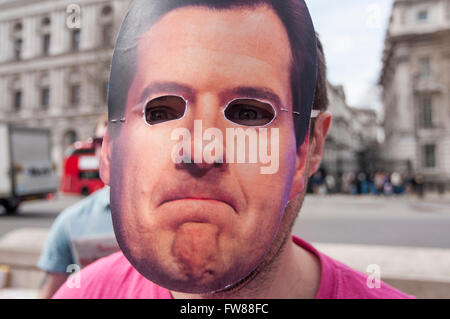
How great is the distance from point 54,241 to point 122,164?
1049 mm

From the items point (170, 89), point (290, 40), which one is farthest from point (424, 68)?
point (170, 89)

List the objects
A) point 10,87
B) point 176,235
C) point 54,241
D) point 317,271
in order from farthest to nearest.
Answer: point 54,241, point 10,87, point 317,271, point 176,235

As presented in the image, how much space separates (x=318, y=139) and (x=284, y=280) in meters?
0.34

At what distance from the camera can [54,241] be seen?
1479mm

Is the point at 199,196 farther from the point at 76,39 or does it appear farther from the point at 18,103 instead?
the point at 18,103

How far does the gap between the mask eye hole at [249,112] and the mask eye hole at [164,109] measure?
83mm

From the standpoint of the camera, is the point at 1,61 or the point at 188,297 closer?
the point at 188,297

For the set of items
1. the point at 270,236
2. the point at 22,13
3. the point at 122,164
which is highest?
the point at 22,13

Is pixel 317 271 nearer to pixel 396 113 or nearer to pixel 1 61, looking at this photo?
pixel 396 113

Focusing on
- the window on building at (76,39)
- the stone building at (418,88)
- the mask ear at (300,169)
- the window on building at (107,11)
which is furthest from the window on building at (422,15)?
the window on building at (76,39)

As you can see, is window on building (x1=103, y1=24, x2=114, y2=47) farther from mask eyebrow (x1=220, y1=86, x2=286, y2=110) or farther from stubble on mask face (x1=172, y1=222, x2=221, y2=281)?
stubble on mask face (x1=172, y1=222, x2=221, y2=281)

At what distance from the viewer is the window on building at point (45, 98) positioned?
125 centimetres
